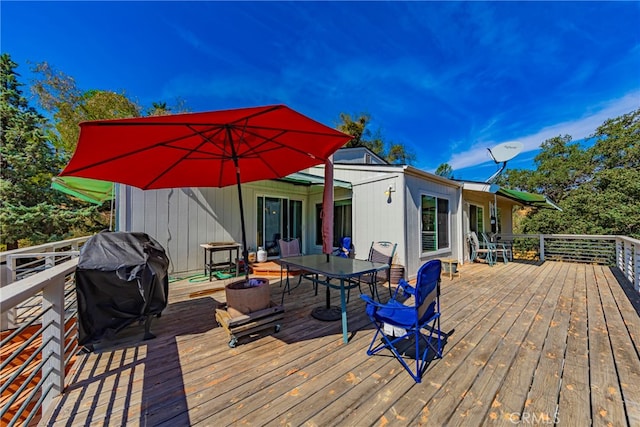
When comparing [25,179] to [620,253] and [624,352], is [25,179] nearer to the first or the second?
[624,352]

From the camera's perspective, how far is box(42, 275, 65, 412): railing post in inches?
74.1

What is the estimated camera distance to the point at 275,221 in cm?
739

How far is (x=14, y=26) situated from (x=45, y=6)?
6.87ft

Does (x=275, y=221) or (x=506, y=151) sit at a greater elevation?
(x=506, y=151)

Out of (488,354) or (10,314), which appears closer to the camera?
(488,354)

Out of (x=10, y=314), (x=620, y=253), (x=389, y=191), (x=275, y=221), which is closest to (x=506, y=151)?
(x=620, y=253)

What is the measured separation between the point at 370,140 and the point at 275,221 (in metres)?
15.9

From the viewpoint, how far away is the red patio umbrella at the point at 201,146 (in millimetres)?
1934

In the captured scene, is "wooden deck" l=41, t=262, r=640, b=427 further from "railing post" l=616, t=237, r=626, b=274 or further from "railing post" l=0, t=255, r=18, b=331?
"railing post" l=616, t=237, r=626, b=274

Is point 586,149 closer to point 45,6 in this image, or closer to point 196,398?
point 196,398

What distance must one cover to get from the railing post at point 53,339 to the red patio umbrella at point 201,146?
1.16 metres

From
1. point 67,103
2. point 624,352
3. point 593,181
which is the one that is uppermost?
point 67,103

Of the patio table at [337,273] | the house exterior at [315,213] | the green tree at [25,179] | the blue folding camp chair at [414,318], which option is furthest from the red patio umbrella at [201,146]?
the green tree at [25,179]

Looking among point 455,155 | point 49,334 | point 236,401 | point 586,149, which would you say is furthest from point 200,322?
point 455,155
